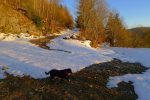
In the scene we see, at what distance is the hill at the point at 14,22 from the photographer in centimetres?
4200

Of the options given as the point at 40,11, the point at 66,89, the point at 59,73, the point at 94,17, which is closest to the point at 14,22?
the point at 94,17

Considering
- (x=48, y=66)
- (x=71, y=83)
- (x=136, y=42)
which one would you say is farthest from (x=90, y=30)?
(x=71, y=83)

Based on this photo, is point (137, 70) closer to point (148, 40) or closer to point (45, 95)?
point (45, 95)

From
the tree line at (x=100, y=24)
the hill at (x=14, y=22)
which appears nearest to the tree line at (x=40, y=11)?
the hill at (x=14, y=22)

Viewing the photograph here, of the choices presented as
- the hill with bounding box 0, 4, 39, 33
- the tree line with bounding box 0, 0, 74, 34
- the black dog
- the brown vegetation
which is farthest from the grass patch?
the brown vegetation

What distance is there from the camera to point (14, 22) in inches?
1768

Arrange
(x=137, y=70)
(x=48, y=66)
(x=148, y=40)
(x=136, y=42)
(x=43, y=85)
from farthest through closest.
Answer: (x=148, y=40) → (x=136, y=42) → (x=137, y=70) → (x=48, y=66) → (x=43, y=85)

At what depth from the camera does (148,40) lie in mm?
81750

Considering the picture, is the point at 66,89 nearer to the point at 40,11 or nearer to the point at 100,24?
the point at 100,24

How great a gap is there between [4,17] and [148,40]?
158 ft

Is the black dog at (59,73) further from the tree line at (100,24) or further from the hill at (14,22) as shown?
the tree line at (100,24)

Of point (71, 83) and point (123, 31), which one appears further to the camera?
point (123, 31)

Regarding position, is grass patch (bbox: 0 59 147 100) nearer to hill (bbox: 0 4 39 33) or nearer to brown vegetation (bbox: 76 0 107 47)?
hill (bbox: 0 4 39 33)

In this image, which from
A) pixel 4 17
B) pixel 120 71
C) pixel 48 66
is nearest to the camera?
pixel 48 66
